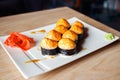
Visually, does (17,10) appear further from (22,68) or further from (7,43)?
(22,68)

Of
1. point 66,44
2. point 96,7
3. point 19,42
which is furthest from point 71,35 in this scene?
point 96,7

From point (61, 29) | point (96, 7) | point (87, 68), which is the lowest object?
point (96, 7)

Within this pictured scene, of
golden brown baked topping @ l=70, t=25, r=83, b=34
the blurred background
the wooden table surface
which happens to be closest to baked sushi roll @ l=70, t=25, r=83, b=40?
golden brown baked topping @ l=70, t=25, r=83, b=34

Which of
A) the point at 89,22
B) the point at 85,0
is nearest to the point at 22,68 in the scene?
the point at 89,22

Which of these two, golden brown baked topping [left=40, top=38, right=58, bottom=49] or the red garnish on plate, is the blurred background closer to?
the red garnish on plate

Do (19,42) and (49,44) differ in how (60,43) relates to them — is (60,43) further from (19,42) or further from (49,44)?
(19,42)

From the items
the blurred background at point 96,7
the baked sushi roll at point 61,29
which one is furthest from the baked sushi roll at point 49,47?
the blurred background at point 96,7
